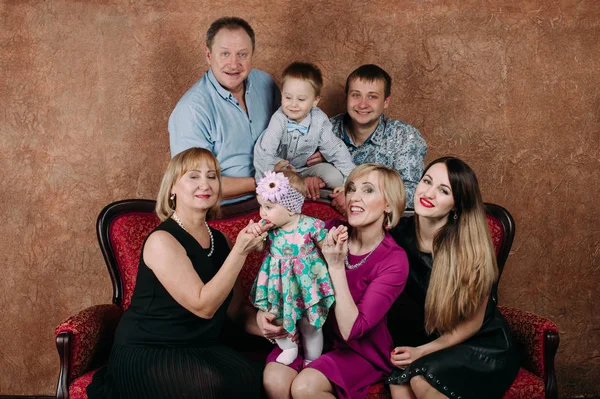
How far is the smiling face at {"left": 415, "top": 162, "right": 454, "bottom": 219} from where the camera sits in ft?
9.18

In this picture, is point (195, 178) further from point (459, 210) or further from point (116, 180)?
point (116, 180)

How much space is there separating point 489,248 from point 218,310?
1212mm

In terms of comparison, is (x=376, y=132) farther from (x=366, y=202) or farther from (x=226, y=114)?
(x=366, y=202)

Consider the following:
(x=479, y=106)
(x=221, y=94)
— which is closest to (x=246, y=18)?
(x=221, y=94)

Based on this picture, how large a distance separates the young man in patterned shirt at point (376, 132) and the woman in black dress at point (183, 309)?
3.29 feet

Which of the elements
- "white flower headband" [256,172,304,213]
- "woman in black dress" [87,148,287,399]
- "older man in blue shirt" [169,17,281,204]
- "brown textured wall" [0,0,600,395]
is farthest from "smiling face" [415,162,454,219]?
"brown textured wall" [0,0,600,395]

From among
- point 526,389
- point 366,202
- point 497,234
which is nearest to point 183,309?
point 366,202

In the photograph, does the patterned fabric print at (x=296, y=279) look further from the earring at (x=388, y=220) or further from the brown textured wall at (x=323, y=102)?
the brown textured wall at (x=323, y=102)

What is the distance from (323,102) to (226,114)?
0.73 metres

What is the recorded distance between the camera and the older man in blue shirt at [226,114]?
3.50 meters

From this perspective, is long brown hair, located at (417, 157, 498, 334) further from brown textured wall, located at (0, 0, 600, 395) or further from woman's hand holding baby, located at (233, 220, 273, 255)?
brown textured wall, located at (0, 0, 600, 395)

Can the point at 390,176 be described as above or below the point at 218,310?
above

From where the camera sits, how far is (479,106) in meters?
4.05

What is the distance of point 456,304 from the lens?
8.92 ft
